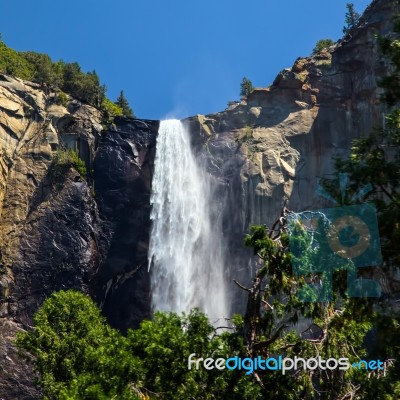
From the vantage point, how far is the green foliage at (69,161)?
40594 millimetres

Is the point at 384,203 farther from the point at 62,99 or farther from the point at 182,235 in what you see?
the point at 62,99

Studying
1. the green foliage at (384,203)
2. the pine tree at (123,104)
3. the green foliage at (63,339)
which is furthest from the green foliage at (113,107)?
the green foliage at (384,203)

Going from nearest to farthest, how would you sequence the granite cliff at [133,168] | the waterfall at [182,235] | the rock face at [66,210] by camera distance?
1. the rock face at [66,210]
2. the granite cliff at [133,168]
3. the waterfall at [182,235]

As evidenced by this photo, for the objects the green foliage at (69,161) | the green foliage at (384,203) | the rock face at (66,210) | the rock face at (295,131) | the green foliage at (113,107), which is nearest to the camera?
the green foliage at (384,203)

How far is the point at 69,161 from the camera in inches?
→ 1615

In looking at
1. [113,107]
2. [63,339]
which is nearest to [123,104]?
[113,107]

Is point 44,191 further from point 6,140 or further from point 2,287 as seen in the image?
point 2,287

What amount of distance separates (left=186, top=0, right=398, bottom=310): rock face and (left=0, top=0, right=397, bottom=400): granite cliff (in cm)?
6

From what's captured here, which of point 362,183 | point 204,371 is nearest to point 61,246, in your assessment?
point 204,371

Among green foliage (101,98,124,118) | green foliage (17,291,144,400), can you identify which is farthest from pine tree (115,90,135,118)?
green foliage (17,291,144,400)

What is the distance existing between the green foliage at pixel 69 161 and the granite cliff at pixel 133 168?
0.31 metres

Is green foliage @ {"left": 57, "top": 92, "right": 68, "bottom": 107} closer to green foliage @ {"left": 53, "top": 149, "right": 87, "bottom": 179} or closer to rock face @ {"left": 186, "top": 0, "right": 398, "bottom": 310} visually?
green foliage @ {"left": 53, "top": 149, "right": 87, "bottom": 179}

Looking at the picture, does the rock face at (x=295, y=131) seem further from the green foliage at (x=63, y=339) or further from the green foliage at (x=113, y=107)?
the green foliage at (x=63, y=339)

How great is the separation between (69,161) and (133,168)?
4.12 m
